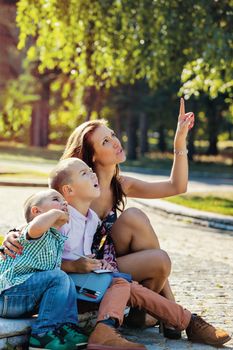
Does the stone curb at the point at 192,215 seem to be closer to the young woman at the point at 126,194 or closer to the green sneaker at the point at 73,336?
the young woman at the point at 126,194

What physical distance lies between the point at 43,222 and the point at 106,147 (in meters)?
1.32

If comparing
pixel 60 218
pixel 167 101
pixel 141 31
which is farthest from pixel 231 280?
pixel 167 101

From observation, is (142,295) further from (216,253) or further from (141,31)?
(141,31)

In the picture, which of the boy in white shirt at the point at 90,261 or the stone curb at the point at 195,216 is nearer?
the boy in white shirt at the point at 90,261

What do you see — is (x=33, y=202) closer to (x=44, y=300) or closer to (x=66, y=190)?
(x=66, y=190)

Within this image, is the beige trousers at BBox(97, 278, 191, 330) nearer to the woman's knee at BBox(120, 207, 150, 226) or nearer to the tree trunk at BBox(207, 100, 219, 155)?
the woman's knee at BBox(120, 207, 150, 226)

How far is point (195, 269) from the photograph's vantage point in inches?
381

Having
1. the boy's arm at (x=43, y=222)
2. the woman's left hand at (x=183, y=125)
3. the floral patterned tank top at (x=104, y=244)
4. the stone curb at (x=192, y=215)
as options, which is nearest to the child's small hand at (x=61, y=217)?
the boy's arm at (x=43, y=222)

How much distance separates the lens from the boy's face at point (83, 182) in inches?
241

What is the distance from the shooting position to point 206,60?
55.8 ft

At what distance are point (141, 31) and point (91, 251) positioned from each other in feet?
39.7

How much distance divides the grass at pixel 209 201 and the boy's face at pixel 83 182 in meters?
10.0

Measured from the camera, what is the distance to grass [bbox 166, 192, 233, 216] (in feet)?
54.6

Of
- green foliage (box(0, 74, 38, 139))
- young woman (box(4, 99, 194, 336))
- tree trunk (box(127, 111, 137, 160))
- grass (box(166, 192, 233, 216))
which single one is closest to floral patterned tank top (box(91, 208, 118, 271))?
young woman (box(4, 99, 194, 336))
